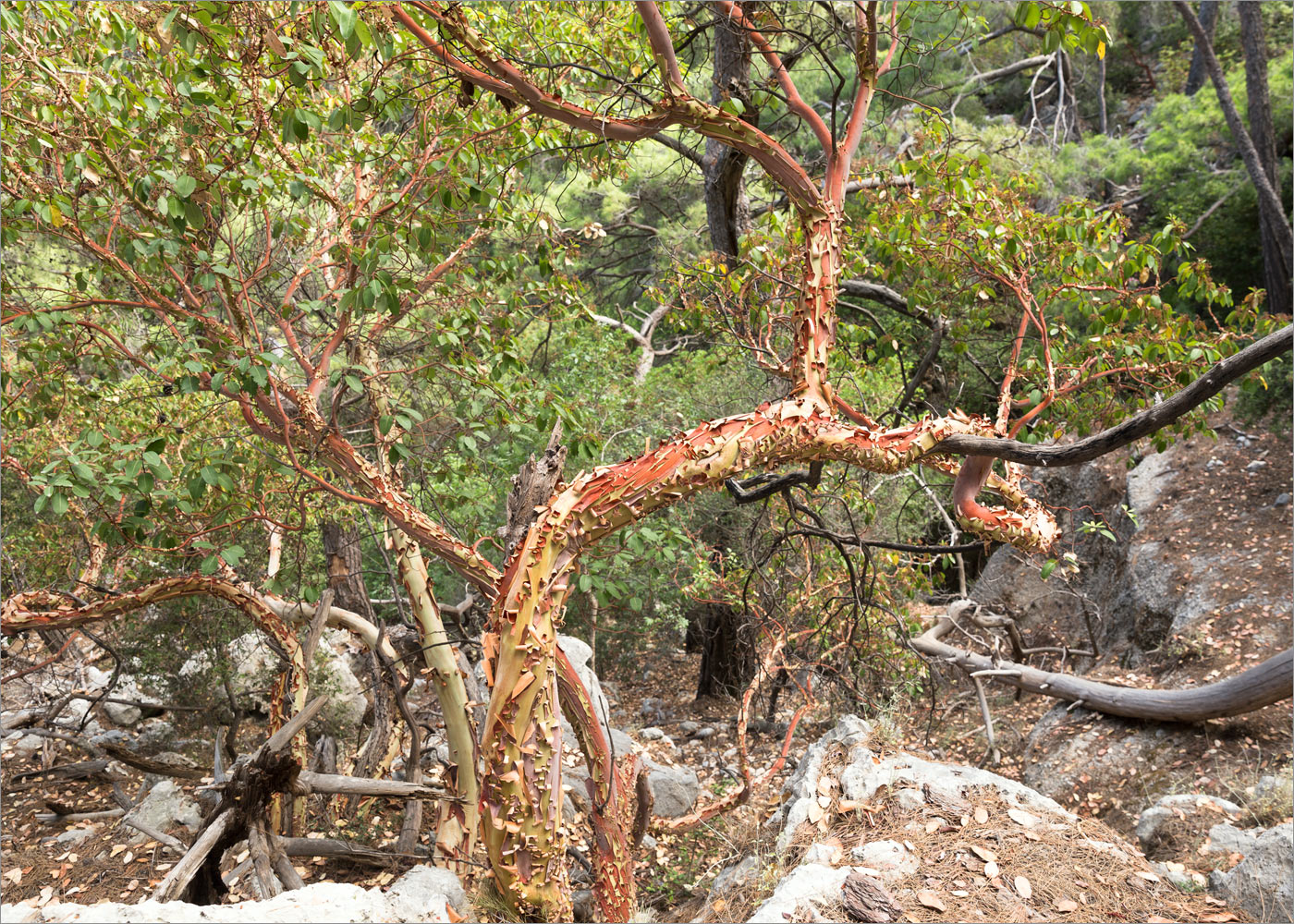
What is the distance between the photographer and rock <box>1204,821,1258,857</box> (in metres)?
4.28

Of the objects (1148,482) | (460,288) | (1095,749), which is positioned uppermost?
(460,288)

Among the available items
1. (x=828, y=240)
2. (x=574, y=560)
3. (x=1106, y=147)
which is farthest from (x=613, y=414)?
(x=1106, y=147)

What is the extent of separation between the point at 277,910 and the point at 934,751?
231 inches

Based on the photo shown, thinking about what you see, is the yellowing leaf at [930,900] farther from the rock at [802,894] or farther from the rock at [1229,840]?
the rock at [1229,840]

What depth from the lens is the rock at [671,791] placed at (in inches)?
245

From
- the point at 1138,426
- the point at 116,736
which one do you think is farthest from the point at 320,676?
the point at 1138,426

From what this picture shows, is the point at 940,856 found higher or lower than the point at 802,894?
lower

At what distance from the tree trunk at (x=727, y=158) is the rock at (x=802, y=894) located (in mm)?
3113

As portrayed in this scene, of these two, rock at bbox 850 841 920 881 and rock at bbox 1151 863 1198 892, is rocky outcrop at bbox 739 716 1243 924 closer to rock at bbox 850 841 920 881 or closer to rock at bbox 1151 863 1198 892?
rock at bbox 850 841 920 881

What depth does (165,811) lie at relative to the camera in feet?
17.7

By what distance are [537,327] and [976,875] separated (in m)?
9.07

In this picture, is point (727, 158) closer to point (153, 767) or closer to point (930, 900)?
point (930, 900)

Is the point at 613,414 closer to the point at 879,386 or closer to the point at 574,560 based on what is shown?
the point at 879,386

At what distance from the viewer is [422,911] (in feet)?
8.57
